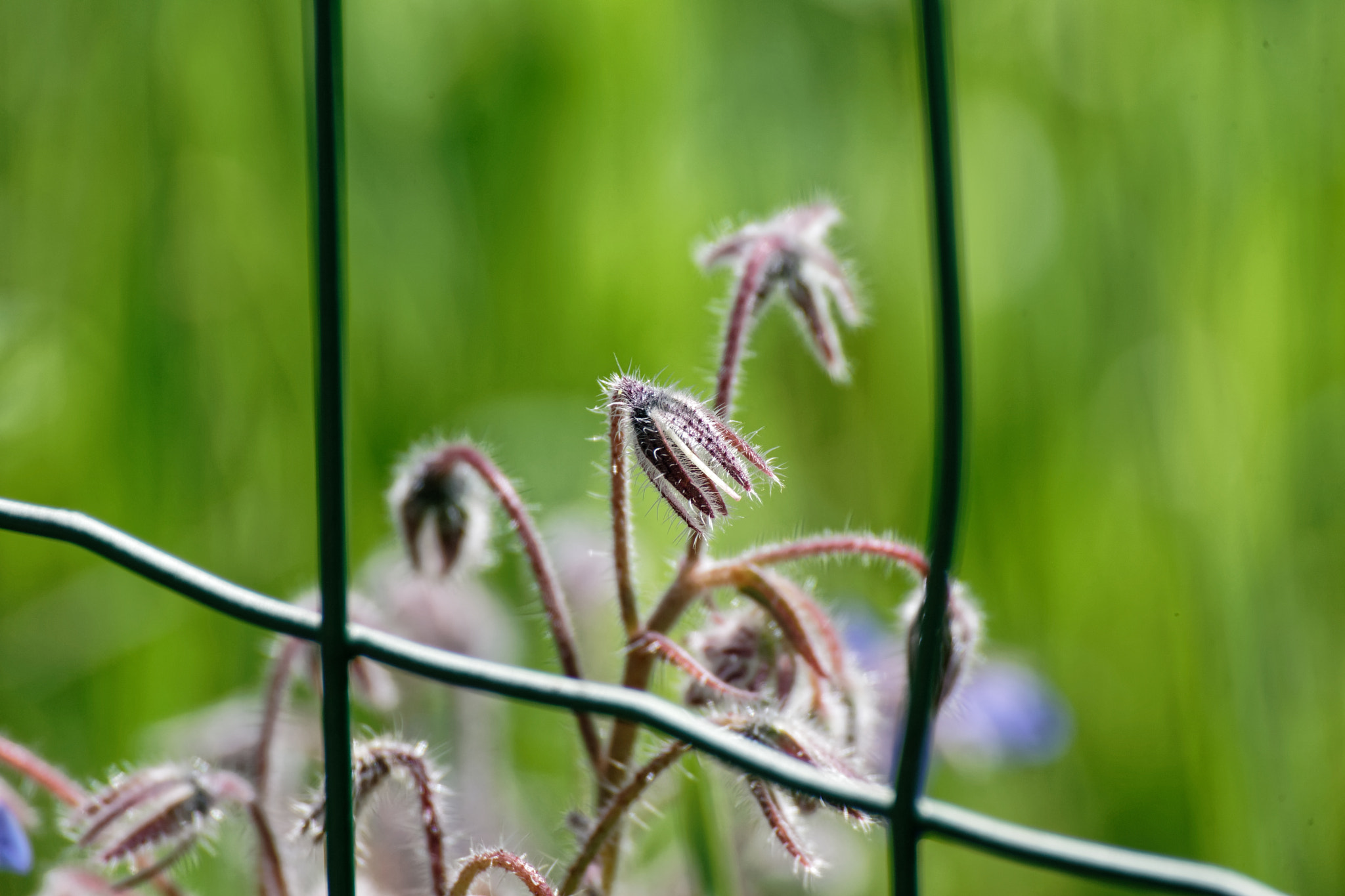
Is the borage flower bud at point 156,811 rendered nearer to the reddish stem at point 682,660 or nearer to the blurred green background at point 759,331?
the reddish stem at point 682,660

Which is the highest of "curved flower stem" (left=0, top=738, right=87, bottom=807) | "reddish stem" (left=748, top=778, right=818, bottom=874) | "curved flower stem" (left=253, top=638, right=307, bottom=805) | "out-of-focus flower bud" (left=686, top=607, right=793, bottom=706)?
"out-of-focus flower bud" (left=686, top=607, right=793, bottom=706)

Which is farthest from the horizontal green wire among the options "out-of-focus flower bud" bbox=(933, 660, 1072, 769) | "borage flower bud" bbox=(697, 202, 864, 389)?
"out-of-focus flower bud" bbox=(933, 660, 1072, 769)

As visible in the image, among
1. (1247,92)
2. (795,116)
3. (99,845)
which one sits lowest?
(99,845)

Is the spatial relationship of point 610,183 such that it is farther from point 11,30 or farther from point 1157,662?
point 1157,662

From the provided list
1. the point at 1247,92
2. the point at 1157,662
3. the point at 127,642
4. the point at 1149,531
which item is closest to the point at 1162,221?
the point at 1247,92

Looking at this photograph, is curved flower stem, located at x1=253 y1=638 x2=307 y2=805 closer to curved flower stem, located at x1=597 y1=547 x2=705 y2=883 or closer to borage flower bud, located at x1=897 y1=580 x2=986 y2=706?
curved flower stem, located at x1=597 y1=547 x2=705 y2=883

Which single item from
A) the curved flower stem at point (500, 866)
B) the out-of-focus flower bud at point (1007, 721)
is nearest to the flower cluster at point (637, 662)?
the curved flower stem at point (500, 866)

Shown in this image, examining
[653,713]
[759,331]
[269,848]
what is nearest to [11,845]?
[269,848]
